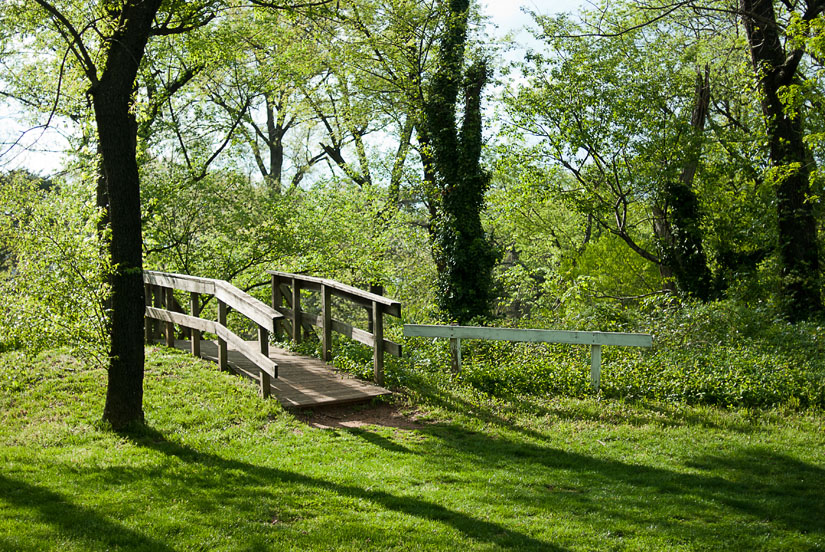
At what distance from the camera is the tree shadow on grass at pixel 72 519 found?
436 centimetres

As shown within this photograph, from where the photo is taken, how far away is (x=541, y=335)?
30.2 ft

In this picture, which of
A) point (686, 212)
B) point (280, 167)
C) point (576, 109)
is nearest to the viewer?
point (686, 212)

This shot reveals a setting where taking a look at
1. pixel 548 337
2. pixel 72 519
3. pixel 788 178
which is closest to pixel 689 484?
pixel 548 337

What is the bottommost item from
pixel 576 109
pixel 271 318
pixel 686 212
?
pixel 271 318

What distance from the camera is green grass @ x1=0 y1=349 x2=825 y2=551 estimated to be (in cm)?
457

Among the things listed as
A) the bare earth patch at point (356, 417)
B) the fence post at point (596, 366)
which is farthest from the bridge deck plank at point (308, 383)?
the fence post at point (596, 366)

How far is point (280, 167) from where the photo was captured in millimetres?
31250

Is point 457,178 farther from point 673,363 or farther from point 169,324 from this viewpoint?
point 673,363

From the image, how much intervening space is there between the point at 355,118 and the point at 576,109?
6.50m

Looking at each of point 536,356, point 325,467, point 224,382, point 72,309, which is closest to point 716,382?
point 536,356

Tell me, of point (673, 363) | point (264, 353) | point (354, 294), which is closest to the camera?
point (264, 353)

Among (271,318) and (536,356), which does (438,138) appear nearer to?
(536,356)

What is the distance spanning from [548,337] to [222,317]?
448 centimetres

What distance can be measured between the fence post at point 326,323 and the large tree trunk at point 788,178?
9.46 metres
